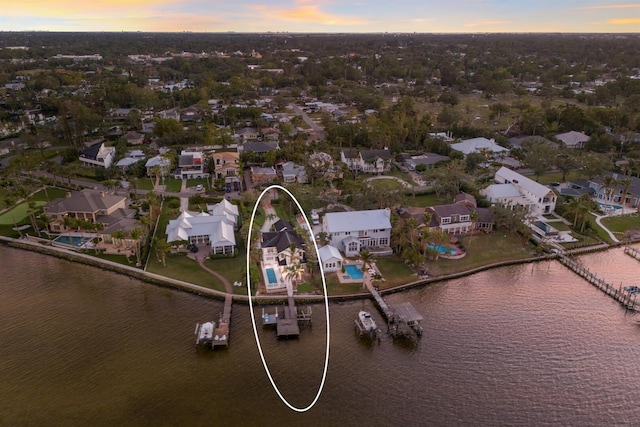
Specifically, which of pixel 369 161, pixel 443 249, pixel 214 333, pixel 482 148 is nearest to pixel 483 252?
pixel 443 249

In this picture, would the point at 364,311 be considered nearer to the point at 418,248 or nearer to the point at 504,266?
the point at 418,248

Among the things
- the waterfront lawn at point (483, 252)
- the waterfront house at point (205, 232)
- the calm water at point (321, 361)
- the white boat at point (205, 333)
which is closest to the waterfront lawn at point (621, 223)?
the waterfront lawn at point (483, 252)

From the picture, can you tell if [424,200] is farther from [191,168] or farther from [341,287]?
[191,168]

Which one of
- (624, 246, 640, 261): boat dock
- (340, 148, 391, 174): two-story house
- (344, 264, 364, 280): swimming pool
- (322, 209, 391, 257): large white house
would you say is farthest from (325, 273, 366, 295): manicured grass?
(340, 148, 391, 174): two-story house

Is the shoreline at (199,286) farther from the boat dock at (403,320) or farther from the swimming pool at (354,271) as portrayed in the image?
the boat dock at (403,320)

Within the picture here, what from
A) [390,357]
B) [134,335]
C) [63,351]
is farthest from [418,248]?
[63,351]
